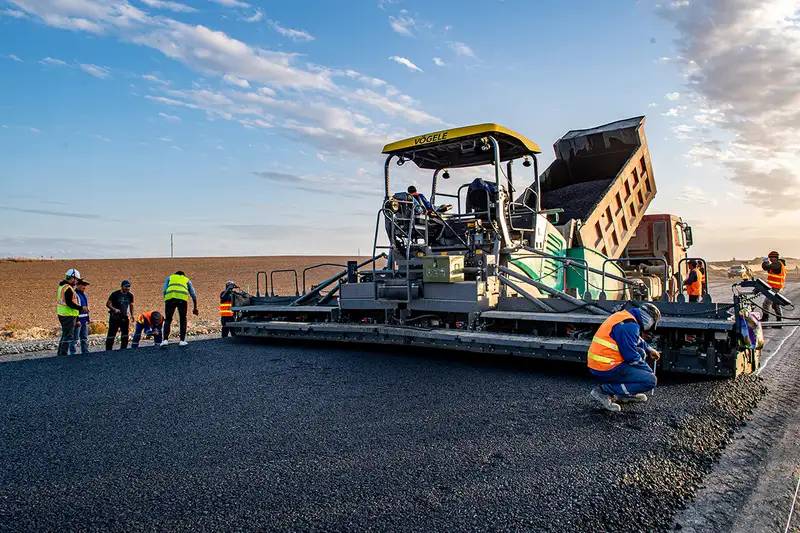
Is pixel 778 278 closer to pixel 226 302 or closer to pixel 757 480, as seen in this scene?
pixel 757 480

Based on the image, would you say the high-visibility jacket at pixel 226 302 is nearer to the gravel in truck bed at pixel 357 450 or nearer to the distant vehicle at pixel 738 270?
the gravel in truck bed at pixel 357 450

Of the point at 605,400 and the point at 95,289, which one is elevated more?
the point at 95,289

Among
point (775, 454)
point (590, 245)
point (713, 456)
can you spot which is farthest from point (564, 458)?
point (590, 245)

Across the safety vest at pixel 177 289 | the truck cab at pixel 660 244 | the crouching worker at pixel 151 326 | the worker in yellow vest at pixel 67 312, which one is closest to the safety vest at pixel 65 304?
the worker in yellow vest at pixel 67 312

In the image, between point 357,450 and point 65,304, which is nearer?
point 357,450

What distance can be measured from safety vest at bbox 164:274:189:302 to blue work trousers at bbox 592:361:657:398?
24.3 feet

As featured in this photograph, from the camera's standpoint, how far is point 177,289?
9562 millimetres

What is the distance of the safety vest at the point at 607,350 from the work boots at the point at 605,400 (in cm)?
19

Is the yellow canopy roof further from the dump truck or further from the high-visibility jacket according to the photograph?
the high-visibility jacket

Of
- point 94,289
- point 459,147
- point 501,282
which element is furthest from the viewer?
point 94,289

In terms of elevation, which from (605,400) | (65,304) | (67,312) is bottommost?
(605,400)

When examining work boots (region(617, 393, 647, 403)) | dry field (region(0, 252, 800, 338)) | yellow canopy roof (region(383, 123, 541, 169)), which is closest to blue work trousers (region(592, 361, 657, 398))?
work boots (region(617, 393, 647, 403))

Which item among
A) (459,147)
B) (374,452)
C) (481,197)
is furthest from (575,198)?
(374,452)

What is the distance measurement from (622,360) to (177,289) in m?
7.61
